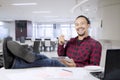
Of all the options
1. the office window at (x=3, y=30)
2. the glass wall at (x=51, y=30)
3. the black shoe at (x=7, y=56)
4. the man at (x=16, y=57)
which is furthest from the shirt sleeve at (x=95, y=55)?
the glass wall at (x=51, y=30)

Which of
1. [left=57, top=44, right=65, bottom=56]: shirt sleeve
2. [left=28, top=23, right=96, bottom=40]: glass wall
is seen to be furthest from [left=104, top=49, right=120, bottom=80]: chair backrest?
[left=28, top=23, right=96, bottom=40]: glass wall

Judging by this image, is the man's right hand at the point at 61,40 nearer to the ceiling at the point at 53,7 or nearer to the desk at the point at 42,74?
the desk at the point at 42,74

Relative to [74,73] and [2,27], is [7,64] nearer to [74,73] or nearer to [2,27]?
[74,73]

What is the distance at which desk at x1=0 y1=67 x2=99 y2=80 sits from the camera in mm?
1400

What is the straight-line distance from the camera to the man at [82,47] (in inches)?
83.1

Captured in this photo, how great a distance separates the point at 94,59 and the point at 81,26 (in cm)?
44

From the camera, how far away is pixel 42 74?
1503 millimetres

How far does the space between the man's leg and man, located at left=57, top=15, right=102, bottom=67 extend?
0.32 metres

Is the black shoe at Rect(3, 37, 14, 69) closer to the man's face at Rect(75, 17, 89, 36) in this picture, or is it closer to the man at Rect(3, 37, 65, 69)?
the man at Rect(3, 37, 65, 69)

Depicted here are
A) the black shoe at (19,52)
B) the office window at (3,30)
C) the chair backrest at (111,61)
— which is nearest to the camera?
the chair backrest at (111,61)

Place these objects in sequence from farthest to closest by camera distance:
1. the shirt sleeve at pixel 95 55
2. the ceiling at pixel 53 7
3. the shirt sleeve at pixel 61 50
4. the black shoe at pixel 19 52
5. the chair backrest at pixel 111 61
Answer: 1. the ceiling at pixel 53 7
2. the shirt sleeve at pixel 61 50
3. the shirt sleeve at pixel 95 55
4. the black shoe at pixel 19 52
5. the chair backrest at pixel 111 61

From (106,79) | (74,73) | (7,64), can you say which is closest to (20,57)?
(7,64)

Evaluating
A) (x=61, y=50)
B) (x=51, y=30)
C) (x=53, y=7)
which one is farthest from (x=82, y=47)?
(x=51, y=30)

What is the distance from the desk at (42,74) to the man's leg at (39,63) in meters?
0.05
